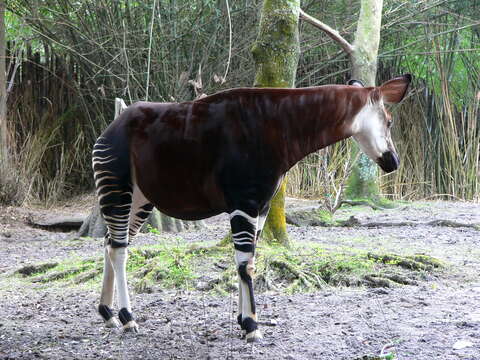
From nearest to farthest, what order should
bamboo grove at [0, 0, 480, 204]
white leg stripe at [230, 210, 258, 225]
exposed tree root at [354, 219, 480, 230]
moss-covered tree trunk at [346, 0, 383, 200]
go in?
white leg stripe at [230, 210, 258, 225]
exposed tree root at [354, 219, 480, 230]
bamboo grove at [0, 0, 480, 204]
moss-covered tree trunk at [346, 0, 383, 200]

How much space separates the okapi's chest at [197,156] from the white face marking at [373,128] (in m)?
0.35

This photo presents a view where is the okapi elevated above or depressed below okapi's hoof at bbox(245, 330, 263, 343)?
above

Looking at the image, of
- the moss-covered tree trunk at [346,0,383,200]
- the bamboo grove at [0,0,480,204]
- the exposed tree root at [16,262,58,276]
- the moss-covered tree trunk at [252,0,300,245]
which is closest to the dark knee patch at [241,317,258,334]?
the moss-covered tree trunk at [252,0,300,245]

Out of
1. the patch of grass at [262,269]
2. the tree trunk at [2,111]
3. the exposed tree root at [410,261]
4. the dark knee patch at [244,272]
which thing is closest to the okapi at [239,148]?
the dark knee patch at [244,272]

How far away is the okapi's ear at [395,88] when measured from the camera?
262cm

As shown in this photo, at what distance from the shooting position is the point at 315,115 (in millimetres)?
2617

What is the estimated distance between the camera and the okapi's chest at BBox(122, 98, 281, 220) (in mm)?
2564

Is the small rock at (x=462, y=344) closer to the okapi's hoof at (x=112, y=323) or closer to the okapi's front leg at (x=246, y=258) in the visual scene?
the okapi's front leg at (x=246, y=258)

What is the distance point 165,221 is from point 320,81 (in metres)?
3.59

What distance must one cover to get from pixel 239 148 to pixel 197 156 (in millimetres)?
173

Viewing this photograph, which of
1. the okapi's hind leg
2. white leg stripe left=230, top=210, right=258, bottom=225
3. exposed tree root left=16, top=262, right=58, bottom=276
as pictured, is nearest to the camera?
white leg stripe left=230, top=210, right=258, bottom=225

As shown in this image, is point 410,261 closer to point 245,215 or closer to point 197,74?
point 245,215

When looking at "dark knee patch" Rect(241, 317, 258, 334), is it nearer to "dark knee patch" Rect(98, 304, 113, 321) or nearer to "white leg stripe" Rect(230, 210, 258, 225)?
"white leg stripe" Rect(230, 210, 258, 225)

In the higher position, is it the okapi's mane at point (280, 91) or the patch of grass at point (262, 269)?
the okapi's mane at point (280, 91)
